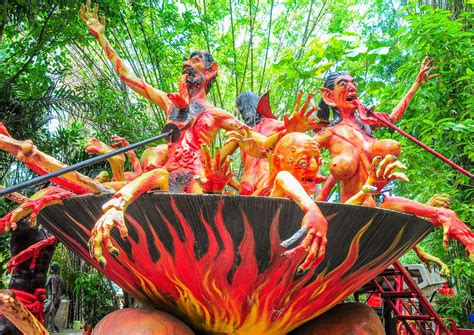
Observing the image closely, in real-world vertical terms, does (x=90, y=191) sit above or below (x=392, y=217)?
above

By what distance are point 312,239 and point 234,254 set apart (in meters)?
0.47

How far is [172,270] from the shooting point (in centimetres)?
207

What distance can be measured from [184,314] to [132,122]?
17.3ft

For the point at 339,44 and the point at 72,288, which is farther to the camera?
the point at 72,288

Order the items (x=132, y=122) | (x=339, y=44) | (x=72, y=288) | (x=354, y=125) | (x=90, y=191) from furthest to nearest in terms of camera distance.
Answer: (x=72, y=288), (x=132, y=122), (x=339, y=44), (x=354, y=125), (x=90, y=191)

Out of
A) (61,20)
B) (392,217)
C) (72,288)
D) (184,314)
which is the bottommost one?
(72,288)

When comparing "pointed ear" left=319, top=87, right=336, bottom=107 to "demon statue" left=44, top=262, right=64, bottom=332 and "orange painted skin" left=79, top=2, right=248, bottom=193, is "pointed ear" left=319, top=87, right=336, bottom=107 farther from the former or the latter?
"demon statue" left=44, top=262, right=64, bottom=332

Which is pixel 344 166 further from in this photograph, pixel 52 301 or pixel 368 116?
pixel 52 301

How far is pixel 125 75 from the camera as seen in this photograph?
336 cm

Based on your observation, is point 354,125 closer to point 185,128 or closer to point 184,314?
point 185,128

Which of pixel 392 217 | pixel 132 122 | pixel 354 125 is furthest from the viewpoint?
pixel 132 122

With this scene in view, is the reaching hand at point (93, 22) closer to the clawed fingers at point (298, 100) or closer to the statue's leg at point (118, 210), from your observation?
the clawed fingers at point (298, 100)

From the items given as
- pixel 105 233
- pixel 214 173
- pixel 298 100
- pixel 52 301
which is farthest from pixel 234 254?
pixel 52 301

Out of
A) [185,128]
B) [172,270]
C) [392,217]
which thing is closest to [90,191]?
[172,270]
